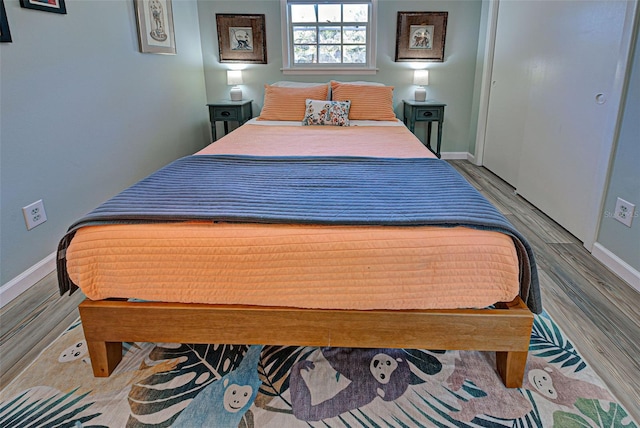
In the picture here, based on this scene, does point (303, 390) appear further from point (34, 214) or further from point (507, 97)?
point (507, 97)

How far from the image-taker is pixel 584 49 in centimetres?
250

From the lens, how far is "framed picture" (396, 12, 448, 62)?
4113 millimetres

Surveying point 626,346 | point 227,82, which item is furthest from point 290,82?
point 626,346

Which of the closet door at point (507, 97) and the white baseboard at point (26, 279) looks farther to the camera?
the closet door at point (507, 97)

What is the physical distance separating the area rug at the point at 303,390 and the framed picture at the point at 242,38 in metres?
3.43

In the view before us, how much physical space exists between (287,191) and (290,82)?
282 cm

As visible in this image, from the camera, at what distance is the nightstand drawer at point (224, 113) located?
13.5 feet

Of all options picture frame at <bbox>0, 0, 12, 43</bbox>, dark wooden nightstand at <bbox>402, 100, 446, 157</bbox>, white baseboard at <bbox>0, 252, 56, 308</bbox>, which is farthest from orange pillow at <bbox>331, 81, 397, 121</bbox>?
white baseboard at <bbox>0, 252, 56, 308</bbox>

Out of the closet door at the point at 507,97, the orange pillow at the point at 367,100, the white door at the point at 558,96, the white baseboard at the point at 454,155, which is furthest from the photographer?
the white baseboard at the point at 454,155

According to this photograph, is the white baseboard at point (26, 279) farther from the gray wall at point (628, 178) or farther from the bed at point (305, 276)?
the gray wall at point (628, 178)

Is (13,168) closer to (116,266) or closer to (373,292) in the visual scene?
(116,266)

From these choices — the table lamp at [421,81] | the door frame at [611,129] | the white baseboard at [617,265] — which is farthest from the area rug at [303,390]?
Answer: the table lamp at [421,81]

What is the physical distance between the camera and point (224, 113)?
13.5 feet

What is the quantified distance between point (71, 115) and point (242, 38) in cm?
234
